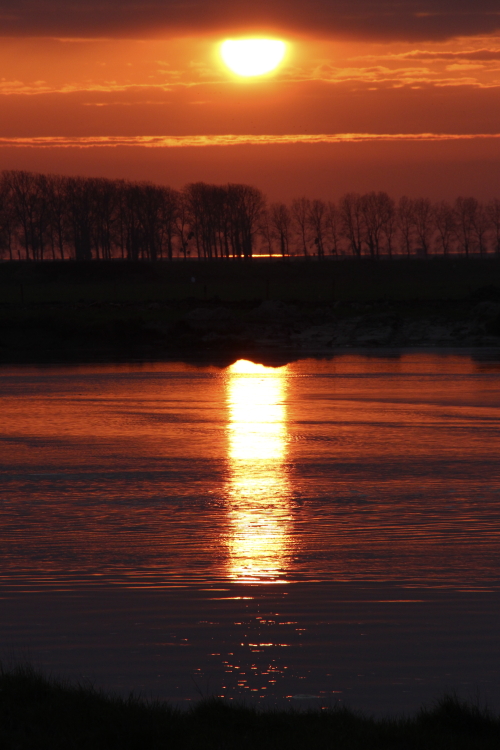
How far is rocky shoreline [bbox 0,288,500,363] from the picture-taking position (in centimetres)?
4147

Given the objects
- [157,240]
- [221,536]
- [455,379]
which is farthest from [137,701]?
[157,240]

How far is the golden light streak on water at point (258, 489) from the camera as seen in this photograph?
9117mm

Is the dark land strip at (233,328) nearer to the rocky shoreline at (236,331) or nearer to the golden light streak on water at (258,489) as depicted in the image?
the rocky shoreline at (236,331)

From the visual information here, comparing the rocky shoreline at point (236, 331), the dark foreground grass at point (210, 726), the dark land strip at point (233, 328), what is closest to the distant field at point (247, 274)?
the dark land strip at point (233, 328)

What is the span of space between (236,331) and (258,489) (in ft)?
108

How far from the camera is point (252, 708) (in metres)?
5.76

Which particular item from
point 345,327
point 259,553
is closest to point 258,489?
point 259,553

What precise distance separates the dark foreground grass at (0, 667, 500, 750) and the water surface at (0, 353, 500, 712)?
0.42 m

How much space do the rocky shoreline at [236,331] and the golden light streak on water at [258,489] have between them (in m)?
17.4

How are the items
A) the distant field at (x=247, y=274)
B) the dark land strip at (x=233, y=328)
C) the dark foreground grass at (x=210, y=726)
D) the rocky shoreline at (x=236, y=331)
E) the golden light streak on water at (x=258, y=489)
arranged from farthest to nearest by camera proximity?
the distant field at (x=247, y=274)
the rocky shoreline at (x=236, y=331)
the dark land strip at (x=233, y=328)
the golden light streak on water at (x=258, y=489)
the dark foreground grass at (x=210, y=726)

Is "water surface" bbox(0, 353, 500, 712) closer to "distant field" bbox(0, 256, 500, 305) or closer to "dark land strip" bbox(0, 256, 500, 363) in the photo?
"dark land strip" bbox(0, 256, 500, 363)

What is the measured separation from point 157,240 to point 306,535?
142366 millimetres

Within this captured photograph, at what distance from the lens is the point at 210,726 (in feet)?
17.9

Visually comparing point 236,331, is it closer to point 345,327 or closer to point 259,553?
point 345,327
